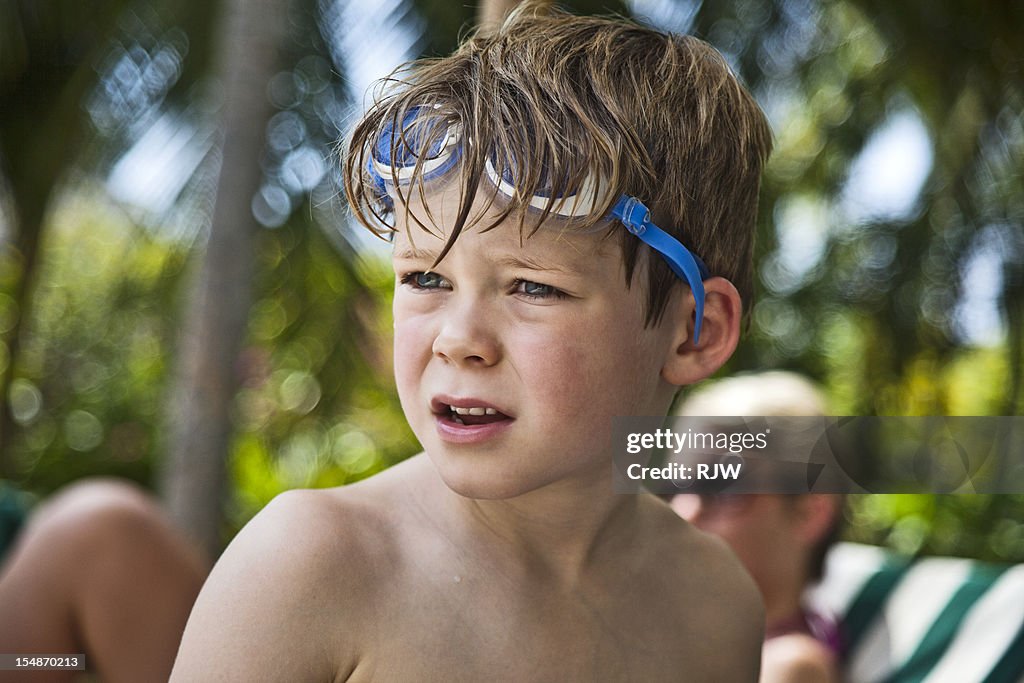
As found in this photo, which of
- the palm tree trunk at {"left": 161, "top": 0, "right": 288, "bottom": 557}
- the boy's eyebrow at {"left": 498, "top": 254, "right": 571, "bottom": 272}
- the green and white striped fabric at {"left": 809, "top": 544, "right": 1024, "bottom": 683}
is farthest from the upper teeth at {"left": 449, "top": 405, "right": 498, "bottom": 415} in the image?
the palm tree trunk at {"left": 161, "top": 0, "right": 288, "bottom": 557}

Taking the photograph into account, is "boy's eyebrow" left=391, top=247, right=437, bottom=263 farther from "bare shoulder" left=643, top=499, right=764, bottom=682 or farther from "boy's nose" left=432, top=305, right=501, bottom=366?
"bare shoulder" left=643, top=499, right=764, bottom=682

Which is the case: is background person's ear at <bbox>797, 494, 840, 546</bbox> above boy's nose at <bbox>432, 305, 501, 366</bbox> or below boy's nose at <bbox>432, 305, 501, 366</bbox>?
below

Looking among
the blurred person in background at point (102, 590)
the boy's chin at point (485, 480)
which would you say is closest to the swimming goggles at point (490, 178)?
the boy's chin at point (485, 480)

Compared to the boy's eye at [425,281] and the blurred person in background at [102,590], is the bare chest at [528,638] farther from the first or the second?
the blurred person in background at [102,590]

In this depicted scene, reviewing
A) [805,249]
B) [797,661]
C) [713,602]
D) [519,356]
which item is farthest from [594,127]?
[805,249]

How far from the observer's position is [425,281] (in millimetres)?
783

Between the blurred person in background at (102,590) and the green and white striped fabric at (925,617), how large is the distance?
3.93 feet

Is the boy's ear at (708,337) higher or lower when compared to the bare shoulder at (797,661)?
higher

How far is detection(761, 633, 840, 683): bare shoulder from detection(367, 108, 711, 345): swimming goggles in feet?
2.01

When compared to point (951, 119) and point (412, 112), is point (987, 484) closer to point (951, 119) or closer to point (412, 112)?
point (412, 112)

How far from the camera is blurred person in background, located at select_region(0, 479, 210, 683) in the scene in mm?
1276

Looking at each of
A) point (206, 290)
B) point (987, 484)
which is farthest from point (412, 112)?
point (206, 290)

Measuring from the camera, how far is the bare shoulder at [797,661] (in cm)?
128

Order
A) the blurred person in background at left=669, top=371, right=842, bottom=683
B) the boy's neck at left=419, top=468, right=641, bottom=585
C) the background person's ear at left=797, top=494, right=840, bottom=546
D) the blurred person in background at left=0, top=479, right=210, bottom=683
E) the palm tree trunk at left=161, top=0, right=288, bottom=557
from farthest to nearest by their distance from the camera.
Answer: the palm tree trunk at left=161, top=0, right=288, bottom=557 < the background person's ear at left=797, top=494, right=840, bottom=546 < the blurred person in background at left=669, top=371, right=842, bottom=683 < the blurred person in background at left=0, top=479, right=210, bottom=683 < the boy's neck at left=419, top=468, right=641, bottom=585
